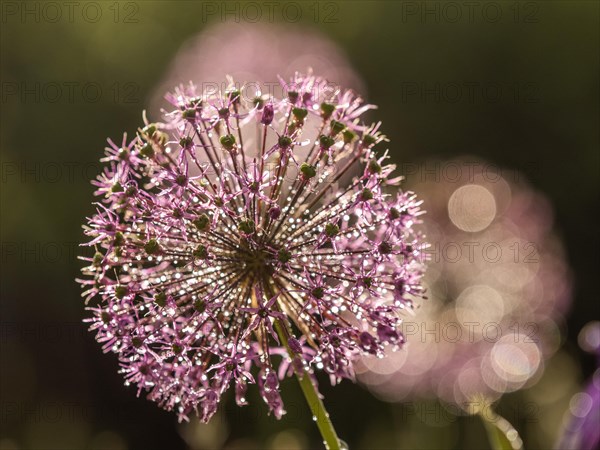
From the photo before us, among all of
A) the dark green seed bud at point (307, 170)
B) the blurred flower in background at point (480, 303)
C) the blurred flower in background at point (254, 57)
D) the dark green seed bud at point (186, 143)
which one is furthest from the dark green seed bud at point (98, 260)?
the blurred flower in background at point (254, 57)

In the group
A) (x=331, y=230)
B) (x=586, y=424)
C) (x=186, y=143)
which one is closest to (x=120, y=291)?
(x=186, y=143)

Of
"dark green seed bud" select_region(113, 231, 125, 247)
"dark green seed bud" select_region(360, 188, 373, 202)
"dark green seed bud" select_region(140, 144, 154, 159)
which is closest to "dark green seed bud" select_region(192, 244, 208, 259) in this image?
"dark green seed bud" select_region(113, 231, 125, 247)

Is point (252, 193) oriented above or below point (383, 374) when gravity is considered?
above

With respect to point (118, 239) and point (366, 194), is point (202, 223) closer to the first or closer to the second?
point (118, 239)

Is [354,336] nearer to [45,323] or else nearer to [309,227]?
[309,227]

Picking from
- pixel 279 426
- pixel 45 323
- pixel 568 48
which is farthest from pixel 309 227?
pixel 568 48
